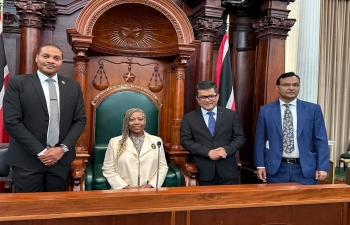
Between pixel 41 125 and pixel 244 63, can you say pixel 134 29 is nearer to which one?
pixel 244 63

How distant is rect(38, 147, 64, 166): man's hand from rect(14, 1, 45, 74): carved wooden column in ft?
4.29

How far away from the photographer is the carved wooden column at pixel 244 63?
13.5 feet

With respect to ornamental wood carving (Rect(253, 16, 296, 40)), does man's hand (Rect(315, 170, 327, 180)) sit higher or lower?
lower

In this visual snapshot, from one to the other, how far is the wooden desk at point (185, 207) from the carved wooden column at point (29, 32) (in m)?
1.94

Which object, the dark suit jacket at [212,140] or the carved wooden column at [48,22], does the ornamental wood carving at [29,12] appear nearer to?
the carved wooden column at [48,22]

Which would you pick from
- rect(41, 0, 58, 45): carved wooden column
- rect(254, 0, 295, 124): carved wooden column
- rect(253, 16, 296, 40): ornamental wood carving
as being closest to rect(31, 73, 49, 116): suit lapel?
rect(41, 0, 58, 45): carved wooden column

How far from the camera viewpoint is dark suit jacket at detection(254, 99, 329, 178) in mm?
2711

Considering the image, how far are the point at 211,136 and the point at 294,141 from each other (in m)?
0.64

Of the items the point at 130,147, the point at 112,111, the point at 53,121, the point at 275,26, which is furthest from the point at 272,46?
the point at 53,121

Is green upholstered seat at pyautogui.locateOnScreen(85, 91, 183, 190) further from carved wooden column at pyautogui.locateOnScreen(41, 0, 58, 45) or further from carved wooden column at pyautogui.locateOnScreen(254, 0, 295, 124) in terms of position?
carved wooden column at pyautogui.locateOnScreen(254, 0, 295, 124)

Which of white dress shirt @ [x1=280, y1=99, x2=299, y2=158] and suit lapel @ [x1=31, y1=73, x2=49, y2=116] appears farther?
white dress shirt @ [x1=280, y1=99, x2=299, y2=158]

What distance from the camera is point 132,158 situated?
2.74 meters

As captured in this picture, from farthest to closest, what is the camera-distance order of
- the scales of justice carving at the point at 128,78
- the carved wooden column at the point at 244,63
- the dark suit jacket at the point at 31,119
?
the carved wooden column at the point at 244,63
the scales of justice carving at the point at 128,78
the dark suit jacket at the point at 31,119

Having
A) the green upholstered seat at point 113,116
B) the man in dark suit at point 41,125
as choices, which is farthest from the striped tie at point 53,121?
the green upholstered seat at point 113,116
